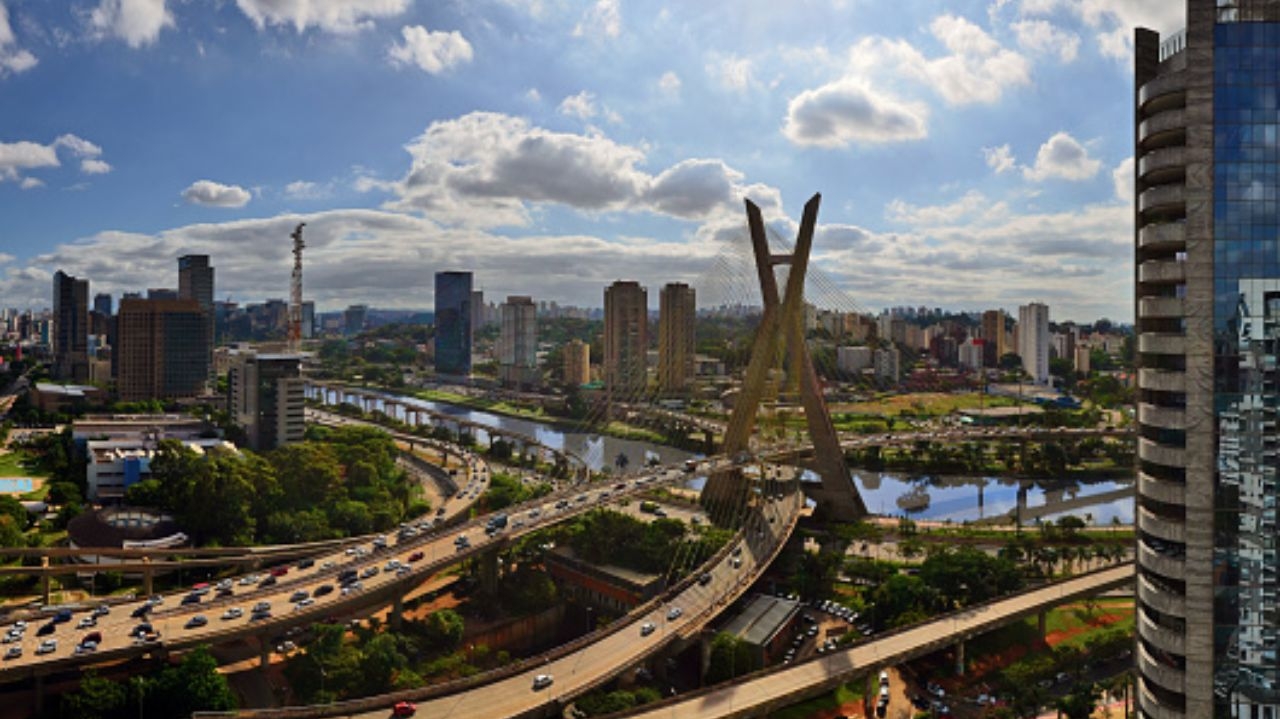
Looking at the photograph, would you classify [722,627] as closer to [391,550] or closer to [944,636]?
[944,636]

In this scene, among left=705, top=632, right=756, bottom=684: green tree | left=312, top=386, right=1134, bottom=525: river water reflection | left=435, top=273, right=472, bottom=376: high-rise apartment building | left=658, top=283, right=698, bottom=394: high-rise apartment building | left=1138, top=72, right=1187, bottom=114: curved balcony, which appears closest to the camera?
left=1138, top=72, right=1187, bottom=114: curved balcony

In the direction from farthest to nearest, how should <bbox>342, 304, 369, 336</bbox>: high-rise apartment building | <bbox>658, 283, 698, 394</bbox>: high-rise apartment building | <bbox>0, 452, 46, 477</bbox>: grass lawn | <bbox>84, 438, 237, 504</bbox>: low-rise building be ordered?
1. <bbox>342, 304, 369, 336</bbox>: high-rise apartment building
2. <bbox>658, 283, 698, 394</bbox>: high-rise apartment building
3. <bbox>0, 452, 46, 477</bbox>: grass lawn
4. <bbox>84, 438, 237, 504</bbox>: low-rise building

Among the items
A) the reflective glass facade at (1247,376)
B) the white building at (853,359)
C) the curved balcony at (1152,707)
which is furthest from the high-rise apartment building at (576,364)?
the reflective glass facade at (1247,376)

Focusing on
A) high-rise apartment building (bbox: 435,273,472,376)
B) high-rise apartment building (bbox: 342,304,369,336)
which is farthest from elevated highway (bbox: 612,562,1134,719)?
high-rise apartment building (bbox: 342,304,369,336)

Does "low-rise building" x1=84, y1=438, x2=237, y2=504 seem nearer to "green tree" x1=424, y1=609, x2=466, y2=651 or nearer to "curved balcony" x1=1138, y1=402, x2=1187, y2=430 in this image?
"green tree" x1=424, y1=609, x2=466, y2=651

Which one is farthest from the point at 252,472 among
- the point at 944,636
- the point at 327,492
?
the point at 944,636

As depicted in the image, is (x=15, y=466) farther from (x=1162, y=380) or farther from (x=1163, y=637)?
(x=1162, y=380)

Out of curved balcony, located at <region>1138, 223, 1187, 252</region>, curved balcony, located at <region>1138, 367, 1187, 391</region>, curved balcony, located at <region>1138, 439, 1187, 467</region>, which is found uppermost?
curved balcony, located at <region>1138, 223, 1187, 252</region>
